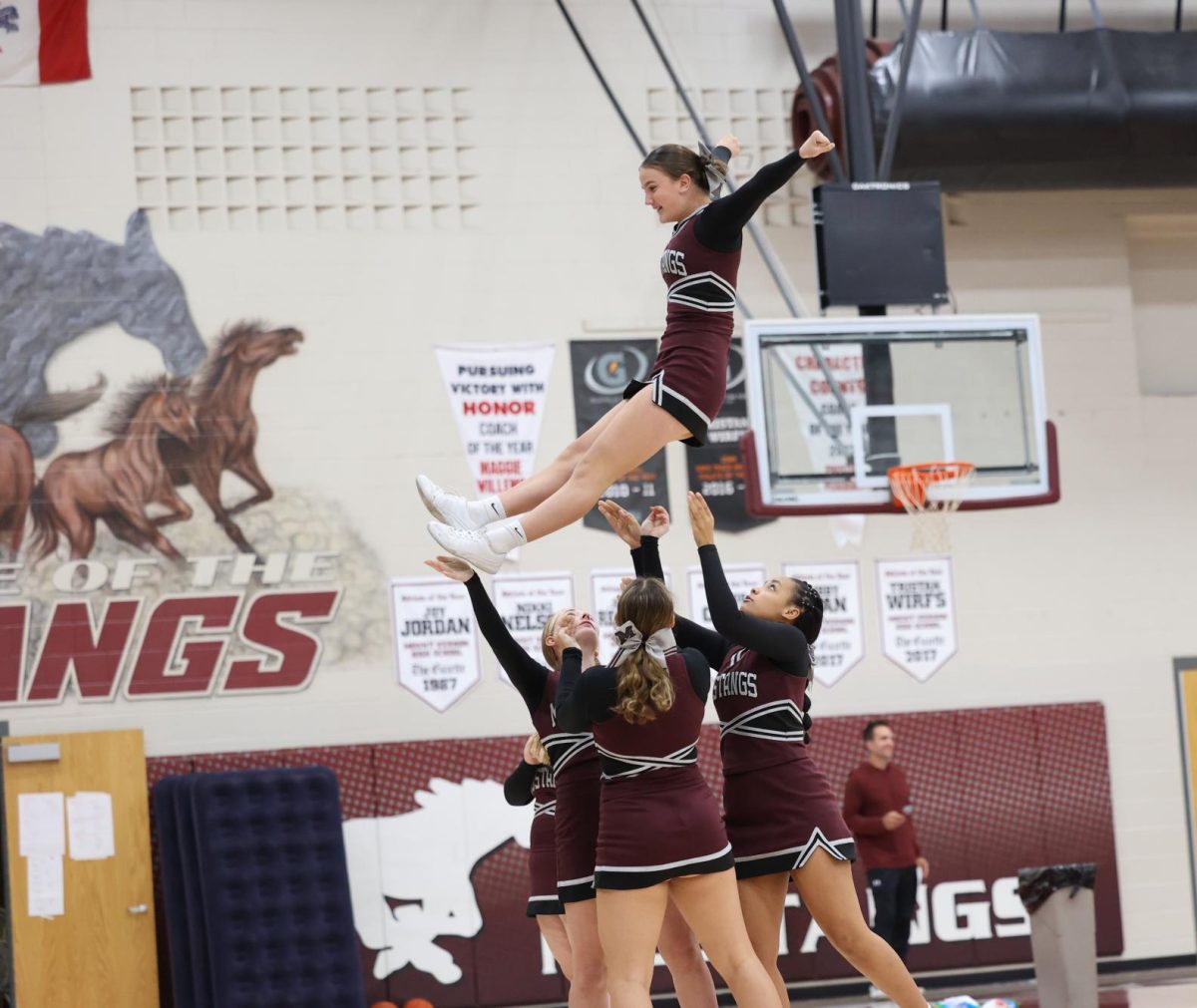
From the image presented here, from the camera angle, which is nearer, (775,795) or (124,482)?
(775,795)

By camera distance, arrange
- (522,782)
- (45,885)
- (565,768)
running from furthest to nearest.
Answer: (45,885), (522,782), (565,768)

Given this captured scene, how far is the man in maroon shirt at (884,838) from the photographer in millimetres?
9312

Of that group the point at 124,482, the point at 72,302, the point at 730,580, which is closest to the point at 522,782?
the point at 730,580

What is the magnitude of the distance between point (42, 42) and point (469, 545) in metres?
6.73

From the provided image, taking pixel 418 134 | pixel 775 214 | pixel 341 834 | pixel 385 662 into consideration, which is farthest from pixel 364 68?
pixel 341 834

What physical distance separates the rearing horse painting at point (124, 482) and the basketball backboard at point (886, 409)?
12.6 feet

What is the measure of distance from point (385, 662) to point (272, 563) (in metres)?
0.96

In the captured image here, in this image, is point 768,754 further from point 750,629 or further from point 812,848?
point 750,629

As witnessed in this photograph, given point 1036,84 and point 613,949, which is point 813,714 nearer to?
point 1036,84

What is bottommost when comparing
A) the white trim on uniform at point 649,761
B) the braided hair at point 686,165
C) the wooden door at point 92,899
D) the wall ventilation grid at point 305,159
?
the wooden door at point 92,899

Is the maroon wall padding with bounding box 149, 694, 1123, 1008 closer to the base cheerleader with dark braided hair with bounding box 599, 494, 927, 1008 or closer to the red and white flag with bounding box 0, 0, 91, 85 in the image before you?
the red and white flag with bounding box 0, 0, 91, 85

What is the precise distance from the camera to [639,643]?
5109 mm

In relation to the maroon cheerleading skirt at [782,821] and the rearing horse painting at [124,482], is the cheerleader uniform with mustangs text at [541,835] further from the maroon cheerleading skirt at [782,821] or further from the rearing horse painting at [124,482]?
the rearing horse painting at [124,482]

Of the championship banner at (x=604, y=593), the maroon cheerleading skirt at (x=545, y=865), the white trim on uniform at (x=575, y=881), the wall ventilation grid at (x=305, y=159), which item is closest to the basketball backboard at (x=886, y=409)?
the championship banner at (x=604, y=593)
